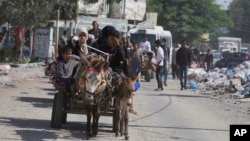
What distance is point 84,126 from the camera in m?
13.9

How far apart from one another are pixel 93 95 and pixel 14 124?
2577 millimetres

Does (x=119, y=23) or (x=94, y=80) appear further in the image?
(x=119, y=23)

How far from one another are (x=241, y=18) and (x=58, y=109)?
332ft

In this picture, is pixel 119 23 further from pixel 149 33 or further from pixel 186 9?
pixel 186 9

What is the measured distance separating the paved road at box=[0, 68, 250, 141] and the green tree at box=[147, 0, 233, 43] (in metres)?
56.5

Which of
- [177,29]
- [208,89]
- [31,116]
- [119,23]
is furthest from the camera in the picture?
[177,29]

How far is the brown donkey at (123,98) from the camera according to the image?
12.2m

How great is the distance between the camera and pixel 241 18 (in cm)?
11150

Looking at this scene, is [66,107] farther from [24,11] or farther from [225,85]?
[225,85]

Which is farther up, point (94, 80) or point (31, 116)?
point (94, 80)

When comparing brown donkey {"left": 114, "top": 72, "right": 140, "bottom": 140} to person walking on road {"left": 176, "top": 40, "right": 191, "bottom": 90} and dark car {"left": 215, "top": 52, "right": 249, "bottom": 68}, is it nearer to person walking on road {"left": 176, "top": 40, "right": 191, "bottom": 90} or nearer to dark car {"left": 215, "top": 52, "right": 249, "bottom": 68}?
person walking on road {"left": 176, "top": 40, "right": 191, "bottom": 90}

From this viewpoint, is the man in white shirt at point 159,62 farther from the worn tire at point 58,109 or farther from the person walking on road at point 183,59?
the worn tire at point 58,109

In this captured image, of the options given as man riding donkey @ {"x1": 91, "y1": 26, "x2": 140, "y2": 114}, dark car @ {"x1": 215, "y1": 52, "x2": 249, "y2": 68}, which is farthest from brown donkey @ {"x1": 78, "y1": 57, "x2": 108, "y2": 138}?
dark car @ {"x1": 215, "y1": 52, "x2": 249, "y2": 68}

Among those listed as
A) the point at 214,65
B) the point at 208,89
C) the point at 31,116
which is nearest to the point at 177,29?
the point at 214,65
